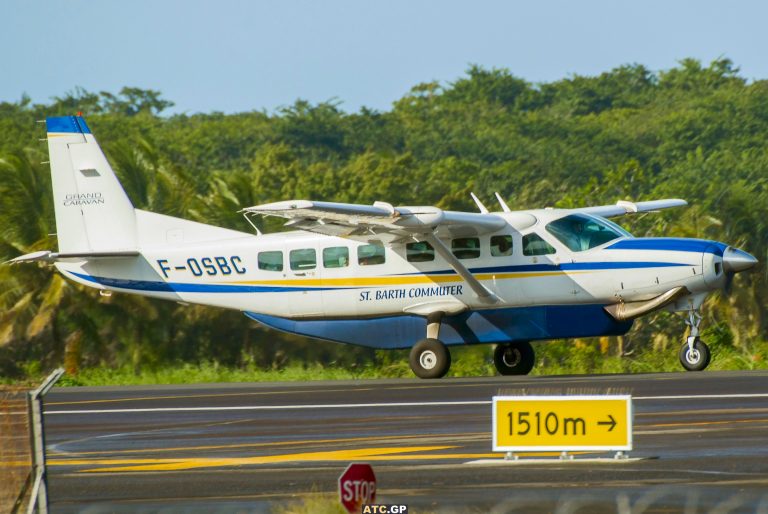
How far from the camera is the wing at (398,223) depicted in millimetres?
19734

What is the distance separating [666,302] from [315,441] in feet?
28.7

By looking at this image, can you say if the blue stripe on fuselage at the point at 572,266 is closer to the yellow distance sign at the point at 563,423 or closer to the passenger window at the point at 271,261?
the passenger window at the point at 271,261

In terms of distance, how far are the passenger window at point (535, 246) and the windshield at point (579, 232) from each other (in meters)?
0.20

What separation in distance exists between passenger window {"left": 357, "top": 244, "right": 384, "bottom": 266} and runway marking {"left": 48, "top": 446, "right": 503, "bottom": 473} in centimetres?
952

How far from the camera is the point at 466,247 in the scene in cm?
2133

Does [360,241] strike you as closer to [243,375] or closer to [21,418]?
[243,375]

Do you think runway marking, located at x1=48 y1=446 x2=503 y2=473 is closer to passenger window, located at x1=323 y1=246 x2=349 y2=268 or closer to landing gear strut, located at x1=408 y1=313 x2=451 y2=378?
landing gear strut, located at x1=408 y1=313 x2=451 y2=378

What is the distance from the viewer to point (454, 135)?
68.6 meters

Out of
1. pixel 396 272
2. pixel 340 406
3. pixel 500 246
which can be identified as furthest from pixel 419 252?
pixel 340 406

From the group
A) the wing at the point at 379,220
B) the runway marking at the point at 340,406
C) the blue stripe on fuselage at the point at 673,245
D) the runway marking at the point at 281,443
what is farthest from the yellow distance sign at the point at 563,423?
the blue stripe on fuselage at the point at 673,245

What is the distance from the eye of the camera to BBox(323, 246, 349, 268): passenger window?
2200 centimetres

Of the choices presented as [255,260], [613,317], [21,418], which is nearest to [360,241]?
[255,260]

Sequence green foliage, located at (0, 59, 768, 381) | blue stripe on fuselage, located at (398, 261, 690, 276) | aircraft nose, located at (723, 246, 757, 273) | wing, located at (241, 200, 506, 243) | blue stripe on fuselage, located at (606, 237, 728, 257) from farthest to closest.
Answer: green foliage, located at (0, 59, 768, 381) → blue stripe on fuselage, located at (398, 261, 690, 276) → blue stripe on fuselage, located at (606, 237, 728, 257) → aircraft nose, located at (723, 246, 757, 273) → wing, located at (241, 200, 506, 243)

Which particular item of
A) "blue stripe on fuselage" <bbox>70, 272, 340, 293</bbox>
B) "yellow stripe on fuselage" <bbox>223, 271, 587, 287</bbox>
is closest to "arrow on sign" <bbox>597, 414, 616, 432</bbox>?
"yellow stripe on fuselage" <bbox>223, 271, 587, 287</bbox>
